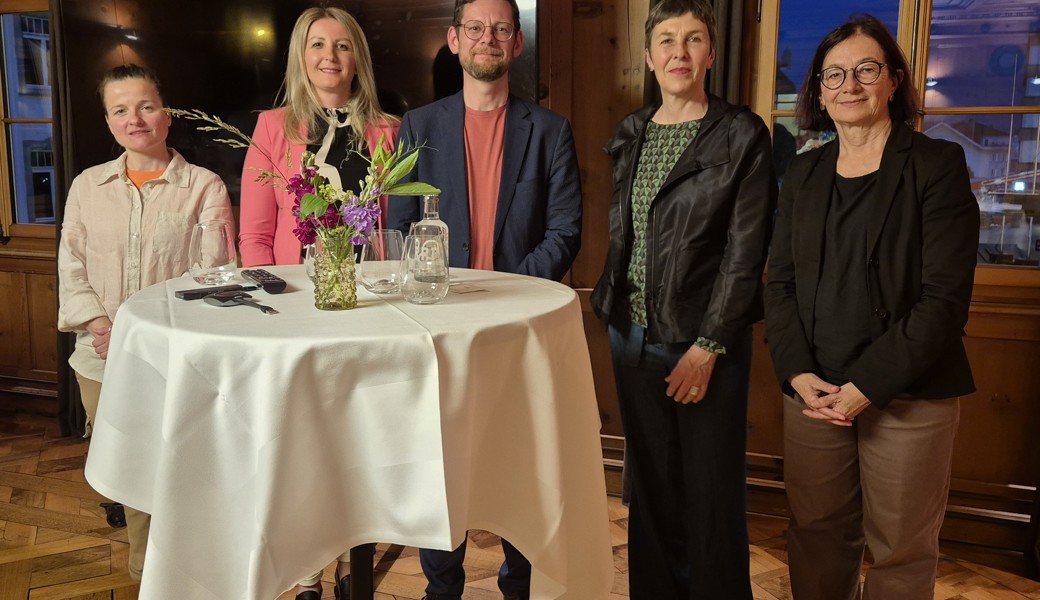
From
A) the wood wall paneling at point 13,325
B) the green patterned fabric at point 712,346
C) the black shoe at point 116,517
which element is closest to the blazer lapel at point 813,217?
the green patterned fabric at point 712,346

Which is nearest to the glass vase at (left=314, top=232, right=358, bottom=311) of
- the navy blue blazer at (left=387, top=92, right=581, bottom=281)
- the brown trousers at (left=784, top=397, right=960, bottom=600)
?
the navy blue blazer at (left=387, top=92, right=581, bottom=281)

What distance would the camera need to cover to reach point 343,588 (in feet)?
7.59

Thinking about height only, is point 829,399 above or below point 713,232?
below

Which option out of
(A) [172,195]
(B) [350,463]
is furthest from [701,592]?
(A) [172,195]

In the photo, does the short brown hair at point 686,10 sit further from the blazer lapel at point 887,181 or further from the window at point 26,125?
the window at point 26,125

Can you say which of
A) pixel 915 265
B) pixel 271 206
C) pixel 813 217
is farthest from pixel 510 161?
pixel 915 265

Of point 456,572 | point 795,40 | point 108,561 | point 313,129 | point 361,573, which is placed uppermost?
point 795,40

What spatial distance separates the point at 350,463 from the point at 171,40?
2561 millimetres

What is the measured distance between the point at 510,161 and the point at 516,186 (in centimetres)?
7

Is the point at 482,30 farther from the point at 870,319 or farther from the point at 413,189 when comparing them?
the point at 870,319

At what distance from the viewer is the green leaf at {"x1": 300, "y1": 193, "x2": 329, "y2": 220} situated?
1.57 m

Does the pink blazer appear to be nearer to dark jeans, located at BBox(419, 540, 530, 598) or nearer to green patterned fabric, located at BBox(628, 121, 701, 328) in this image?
green patterned fabric, located at BBox(628, 121, 701, 328)

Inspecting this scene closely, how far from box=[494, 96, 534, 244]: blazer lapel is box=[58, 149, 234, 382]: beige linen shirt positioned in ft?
2.64

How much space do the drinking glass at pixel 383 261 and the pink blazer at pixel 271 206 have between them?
71 centimetres
